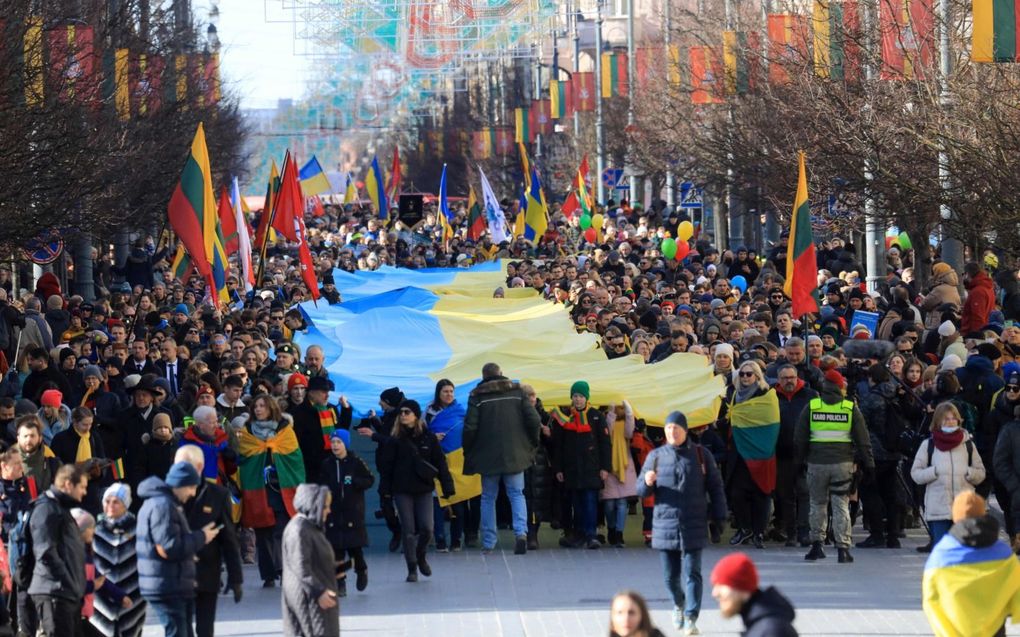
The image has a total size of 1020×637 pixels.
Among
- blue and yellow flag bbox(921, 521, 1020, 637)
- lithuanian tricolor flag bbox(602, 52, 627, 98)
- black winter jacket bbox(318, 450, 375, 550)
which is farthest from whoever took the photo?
lithuanian tricolor flag bbox(602, 52, 627, 98)

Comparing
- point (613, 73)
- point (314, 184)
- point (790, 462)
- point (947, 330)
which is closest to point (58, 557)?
point (790, 462)

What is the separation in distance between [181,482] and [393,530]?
5440 millimetres

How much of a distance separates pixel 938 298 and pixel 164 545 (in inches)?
570

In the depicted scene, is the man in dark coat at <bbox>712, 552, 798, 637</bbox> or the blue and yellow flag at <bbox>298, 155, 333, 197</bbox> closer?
the man in dark coat at <bbox>712, 552, 798, 637</bbox>

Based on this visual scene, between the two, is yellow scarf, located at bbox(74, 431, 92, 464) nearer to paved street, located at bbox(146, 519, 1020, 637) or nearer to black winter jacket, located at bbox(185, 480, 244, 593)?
paved street, located at bbox(146, 519, 1020, 637)

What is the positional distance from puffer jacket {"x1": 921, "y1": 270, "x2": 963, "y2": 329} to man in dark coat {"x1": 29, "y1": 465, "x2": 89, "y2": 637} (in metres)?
13.8

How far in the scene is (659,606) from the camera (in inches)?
543

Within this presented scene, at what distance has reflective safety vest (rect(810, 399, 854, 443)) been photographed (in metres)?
15.2

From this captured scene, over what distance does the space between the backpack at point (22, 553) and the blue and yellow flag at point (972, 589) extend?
4896mm

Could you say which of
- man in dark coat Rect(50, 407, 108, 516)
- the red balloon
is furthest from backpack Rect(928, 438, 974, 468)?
the red balloon

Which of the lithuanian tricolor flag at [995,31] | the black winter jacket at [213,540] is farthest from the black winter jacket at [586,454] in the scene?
the lithuanian tricolor flag at [995,31]

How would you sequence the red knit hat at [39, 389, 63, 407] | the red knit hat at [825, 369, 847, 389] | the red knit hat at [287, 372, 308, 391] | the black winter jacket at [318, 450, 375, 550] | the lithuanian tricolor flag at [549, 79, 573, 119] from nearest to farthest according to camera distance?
1. the black winter jacket at [318, 450, 375, 550]
2. the red knit hat at [825, 369, 847, 389]
3. the red knit hat at [39, 389, 63, 407]
4. the red knit hat at [287, 372, 308, 391]
5. the lithuanian tricolor flag at [549, 79, 573, 119]

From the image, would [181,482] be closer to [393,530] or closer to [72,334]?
[393,530]

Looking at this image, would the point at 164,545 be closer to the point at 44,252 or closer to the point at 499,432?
the point at 499,432
